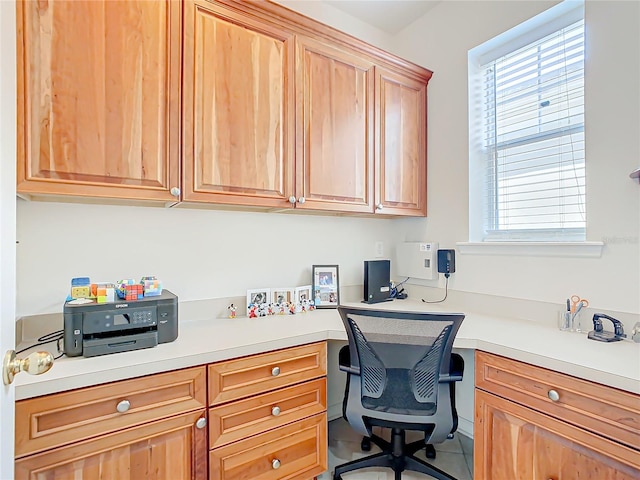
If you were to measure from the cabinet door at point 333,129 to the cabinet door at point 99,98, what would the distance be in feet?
2.13

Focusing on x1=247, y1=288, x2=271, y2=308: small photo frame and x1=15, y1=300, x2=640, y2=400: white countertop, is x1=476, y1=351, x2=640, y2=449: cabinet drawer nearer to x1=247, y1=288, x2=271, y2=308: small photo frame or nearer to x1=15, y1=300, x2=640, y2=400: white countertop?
x1=15, y1=300, x2=640, y2=400: white countertop

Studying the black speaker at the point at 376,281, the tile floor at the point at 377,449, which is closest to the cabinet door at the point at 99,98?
the black speaker at the point at 376,281

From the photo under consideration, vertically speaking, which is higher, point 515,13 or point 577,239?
point 515,13

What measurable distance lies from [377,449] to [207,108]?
2090 millimetres

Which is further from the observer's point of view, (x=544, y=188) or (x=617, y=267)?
(x=544, y=188)

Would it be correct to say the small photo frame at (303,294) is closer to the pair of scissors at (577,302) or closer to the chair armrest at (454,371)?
the chair armrest at (454,371)

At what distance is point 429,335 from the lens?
4.65ft

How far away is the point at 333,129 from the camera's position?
6.44 ft

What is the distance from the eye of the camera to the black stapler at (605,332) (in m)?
1.45

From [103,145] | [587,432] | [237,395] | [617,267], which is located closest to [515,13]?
[617,267]

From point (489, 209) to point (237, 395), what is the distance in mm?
1807

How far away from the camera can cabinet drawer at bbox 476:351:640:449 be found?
107 centimetres

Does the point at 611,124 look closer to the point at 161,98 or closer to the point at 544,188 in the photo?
the point at 544,188

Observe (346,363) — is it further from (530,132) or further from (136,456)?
(530,132)
